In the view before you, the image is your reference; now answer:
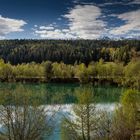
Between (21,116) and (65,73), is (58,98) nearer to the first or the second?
(21,116)

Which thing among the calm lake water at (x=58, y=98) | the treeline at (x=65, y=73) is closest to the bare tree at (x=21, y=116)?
the calm lake water at (x=58, y=98)

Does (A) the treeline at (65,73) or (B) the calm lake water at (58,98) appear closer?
(B) the calm lake water at (58,98)

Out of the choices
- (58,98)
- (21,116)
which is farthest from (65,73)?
(21,116)

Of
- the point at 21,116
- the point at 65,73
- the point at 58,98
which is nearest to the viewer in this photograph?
the point at 21,116

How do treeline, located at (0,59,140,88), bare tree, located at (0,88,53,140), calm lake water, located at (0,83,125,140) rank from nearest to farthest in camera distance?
bare tree, located at (0,88,53,140), calm lake water, located at (0,83,125,140), treeline, located at (0,59,140,88)

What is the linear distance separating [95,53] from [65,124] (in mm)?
117766

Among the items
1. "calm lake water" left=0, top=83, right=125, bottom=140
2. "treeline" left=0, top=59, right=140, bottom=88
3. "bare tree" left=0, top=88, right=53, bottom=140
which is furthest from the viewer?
"treeline" left=0, top=59, right=140, bottom=88

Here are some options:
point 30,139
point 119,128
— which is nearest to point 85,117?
point 119,128

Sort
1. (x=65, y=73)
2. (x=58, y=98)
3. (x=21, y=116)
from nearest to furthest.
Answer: (x=21, y=116) < (x=58, y=98) < (x=65, y=73)

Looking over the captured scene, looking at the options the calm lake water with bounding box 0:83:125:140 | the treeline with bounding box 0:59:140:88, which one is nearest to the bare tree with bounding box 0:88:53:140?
the calm lake water with bounding box 0:83:125:140

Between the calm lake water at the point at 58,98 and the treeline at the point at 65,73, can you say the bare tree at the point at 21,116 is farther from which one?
the treeline at the point at 65,73

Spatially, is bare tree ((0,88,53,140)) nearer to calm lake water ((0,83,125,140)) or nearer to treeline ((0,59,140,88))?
calm lake water ((0,83,125,140))

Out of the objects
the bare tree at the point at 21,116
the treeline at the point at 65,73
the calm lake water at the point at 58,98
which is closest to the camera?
the bare tree at the point at 21,116

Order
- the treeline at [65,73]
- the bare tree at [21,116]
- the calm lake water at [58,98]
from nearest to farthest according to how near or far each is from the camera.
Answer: the bare tree at [21,116], the calm lake water at [58,98], the treeline at [65,73]
